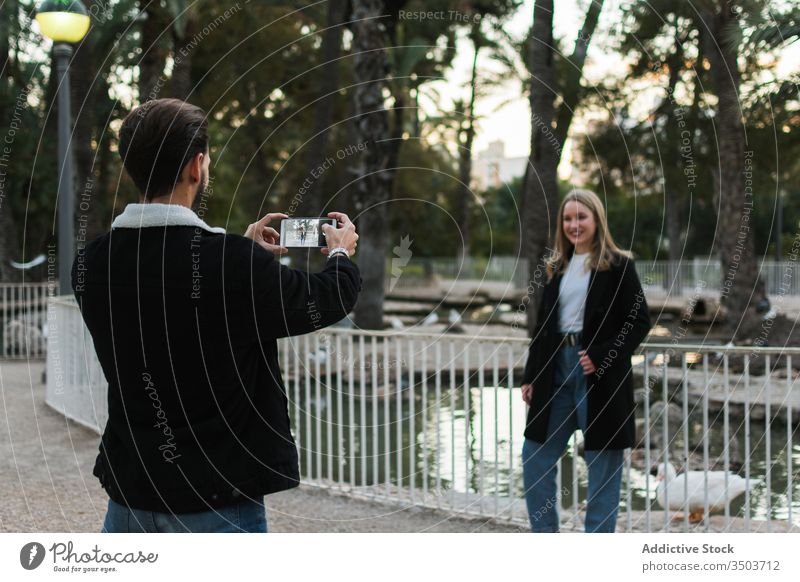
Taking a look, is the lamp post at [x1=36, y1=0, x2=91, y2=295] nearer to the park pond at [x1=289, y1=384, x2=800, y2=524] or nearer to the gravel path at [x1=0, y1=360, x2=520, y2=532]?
the gravel path at [x1=0, y1=360, x2=520, y2=532]

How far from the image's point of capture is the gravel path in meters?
5.70

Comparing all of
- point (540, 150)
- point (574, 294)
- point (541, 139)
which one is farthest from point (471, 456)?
point (541, 139)

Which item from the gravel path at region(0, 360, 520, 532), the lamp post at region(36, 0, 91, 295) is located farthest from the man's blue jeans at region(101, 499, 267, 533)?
the lamp post at region(36, 0, 91, 295)

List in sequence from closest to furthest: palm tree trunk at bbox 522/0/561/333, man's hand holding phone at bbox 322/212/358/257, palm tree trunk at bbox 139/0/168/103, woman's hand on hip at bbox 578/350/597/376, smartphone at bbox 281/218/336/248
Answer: man's hand holding phone at bbox 322/212/358/257
smartphone at bbox 281/218/336/248
woman's hand on hip at bbox 578/350/597/376
palm tree trunk at bbox 522/0/561/333
palm tree trunk at bbox 139/0/168/103

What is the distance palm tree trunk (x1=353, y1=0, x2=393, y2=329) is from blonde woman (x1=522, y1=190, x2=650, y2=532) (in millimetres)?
9610

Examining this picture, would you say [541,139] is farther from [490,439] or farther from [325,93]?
[490,439]

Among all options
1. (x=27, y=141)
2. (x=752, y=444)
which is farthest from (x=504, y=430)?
(x=27, y=141)

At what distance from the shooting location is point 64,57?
32.1 ft

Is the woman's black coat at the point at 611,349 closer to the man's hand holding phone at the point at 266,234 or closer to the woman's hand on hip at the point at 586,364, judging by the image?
the woman's hand on hip at the point at 586,364

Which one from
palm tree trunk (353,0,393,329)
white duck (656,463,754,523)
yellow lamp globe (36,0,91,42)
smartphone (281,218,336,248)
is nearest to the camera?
smartphone (281,218,336,248)

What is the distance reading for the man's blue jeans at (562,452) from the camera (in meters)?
4.66

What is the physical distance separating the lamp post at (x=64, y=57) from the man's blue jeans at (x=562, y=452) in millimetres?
4110

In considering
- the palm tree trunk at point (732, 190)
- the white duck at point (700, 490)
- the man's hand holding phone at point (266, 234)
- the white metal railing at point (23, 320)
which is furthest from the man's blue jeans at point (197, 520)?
the palm tree trunk at point (732, 190)
